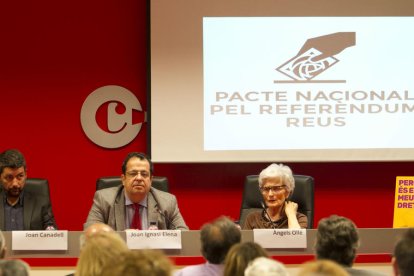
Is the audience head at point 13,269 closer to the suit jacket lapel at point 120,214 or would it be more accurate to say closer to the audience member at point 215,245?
the audience member at point 215,245

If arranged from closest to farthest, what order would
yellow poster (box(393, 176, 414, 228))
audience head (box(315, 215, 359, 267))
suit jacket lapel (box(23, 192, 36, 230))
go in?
audience head (box(315, 215, 359, 267))
yellow poster (box(393, 176, 414, 228))
suit jacket lapel (box(23, 192, 36, 230))

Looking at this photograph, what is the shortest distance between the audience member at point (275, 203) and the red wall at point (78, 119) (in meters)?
1.39

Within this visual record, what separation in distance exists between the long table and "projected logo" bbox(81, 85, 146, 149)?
2270 mm

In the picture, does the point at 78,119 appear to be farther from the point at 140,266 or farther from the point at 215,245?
the point at 140,266

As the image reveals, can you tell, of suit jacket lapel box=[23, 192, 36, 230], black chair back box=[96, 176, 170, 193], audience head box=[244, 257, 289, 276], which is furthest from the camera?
black chair back box=[96, 176, 170, 193]

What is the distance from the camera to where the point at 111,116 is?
224 inches

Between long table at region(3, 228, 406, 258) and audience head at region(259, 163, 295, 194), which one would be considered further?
audience head at region(259, 163, 295, 194)

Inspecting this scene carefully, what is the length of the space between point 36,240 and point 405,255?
→ 191cm

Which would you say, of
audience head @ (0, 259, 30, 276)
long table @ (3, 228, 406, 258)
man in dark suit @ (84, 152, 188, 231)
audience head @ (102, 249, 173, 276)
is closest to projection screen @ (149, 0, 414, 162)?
man in dark suit @ (84, 152, 188, 231)

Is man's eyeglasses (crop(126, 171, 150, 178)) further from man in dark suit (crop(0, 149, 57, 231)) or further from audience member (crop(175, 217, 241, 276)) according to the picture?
audience member (crop(175, 217, 241, 276))

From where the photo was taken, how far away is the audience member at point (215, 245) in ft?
9.16

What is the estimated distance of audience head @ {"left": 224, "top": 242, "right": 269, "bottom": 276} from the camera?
7.52 feet

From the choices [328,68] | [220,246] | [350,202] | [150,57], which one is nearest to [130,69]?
[150,57]

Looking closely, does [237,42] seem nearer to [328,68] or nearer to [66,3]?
[328,68]
